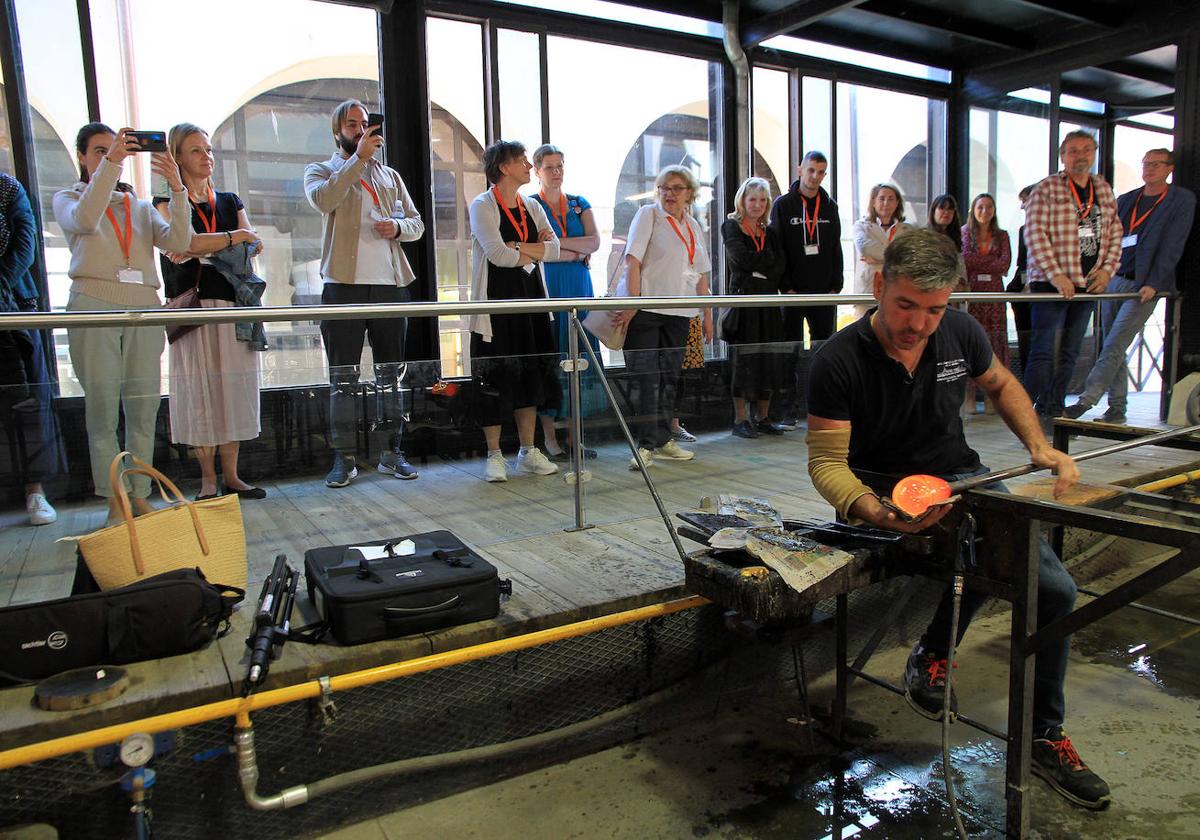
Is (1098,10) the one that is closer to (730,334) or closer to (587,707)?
(730,334)

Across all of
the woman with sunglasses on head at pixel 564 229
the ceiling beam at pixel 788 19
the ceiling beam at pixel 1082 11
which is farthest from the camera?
the ceiling beam at pixel 1082 11

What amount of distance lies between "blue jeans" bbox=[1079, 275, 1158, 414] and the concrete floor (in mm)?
2241

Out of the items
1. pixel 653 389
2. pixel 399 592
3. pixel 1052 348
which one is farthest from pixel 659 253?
pixel 399 592

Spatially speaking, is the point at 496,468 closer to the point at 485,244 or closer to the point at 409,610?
the point at 485,244

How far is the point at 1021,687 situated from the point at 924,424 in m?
0.68

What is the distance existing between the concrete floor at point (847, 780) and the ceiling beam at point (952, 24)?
4.84 m

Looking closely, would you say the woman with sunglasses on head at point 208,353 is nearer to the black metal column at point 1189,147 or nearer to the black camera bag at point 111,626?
the black camera bag at point 111,626

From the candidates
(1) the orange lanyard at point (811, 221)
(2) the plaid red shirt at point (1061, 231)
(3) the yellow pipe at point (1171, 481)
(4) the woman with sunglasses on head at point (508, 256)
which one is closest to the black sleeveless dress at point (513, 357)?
(4) the woman with sunglasses on head at point (508, 256)

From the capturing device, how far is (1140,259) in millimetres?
5070

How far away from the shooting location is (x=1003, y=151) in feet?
22.1

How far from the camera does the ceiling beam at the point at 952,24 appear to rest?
5906 millimetres

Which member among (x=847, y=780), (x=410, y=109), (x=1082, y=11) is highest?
(x=1082, y=11)

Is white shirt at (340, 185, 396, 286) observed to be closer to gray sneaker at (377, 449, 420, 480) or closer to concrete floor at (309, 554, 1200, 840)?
gray sneaker at (377, 449, 420, 480)

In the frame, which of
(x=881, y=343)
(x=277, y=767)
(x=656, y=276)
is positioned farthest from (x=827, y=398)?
(x=656, y=276)
